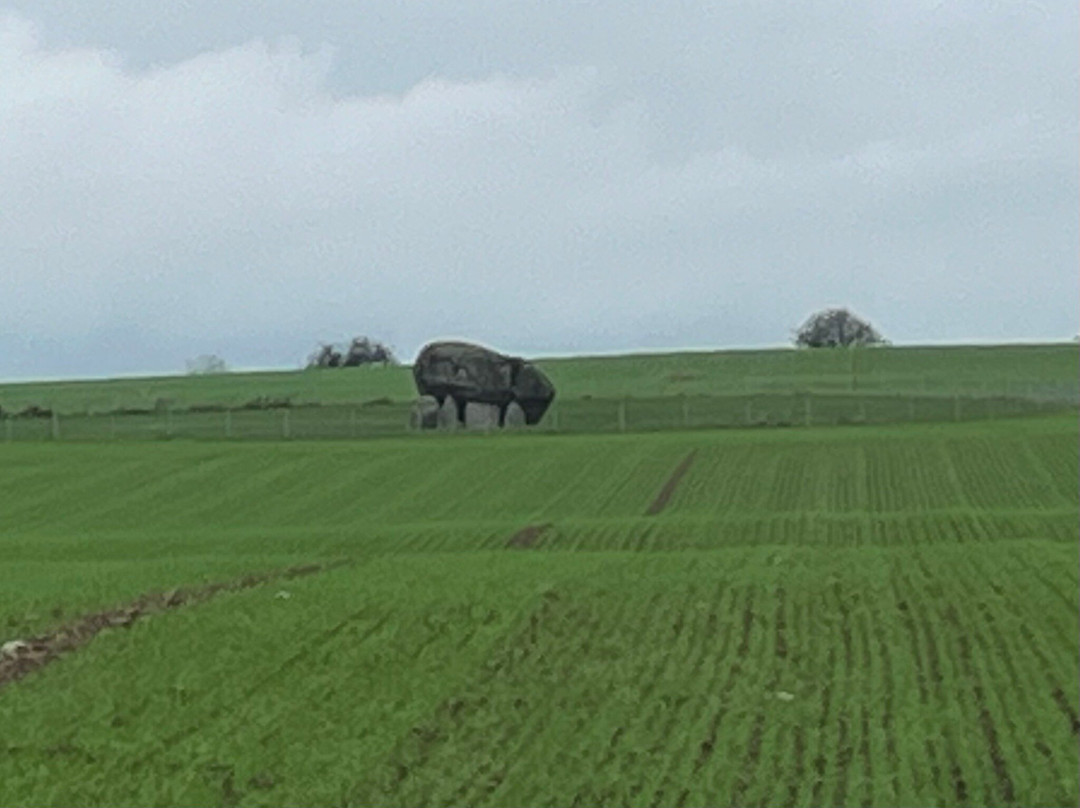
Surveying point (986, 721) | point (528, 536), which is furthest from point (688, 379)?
point (986, 721)

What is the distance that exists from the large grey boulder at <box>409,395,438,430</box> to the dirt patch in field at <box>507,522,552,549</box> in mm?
28893

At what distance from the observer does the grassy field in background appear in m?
95.7

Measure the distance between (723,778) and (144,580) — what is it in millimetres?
16067

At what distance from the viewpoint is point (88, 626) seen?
22438 mm

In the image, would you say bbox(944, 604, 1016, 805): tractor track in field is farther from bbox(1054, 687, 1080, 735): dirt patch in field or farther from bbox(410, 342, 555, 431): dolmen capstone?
bbox(410, 342, 555, 431): dolmen capstone

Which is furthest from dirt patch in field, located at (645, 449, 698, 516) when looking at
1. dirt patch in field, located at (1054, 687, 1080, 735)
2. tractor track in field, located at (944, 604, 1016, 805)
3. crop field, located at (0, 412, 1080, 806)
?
dirt patch in field, located at (1054, 687, 1080, 735)

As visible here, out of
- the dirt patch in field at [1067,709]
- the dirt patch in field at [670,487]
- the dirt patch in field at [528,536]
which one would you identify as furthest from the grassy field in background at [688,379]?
the dirt patch in field at [1067,709]

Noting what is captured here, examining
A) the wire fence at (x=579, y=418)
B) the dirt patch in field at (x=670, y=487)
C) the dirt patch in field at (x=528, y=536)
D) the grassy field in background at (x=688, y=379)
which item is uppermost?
the grassy field in background at (x=688, y=379)

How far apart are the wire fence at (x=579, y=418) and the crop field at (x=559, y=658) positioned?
80.0 ft

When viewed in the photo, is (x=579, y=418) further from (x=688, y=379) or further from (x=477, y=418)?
(x=688, y=379)

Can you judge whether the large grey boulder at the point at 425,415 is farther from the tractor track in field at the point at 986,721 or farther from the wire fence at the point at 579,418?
the tractor track in field at the point at 986,721

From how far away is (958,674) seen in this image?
61.3 ft

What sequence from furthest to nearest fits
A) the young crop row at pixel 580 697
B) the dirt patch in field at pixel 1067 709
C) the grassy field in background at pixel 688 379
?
the grassy field in background at pixel 688 379, the dirt patch in field at pixel 1067 709, the young crop row at pixel 580 697

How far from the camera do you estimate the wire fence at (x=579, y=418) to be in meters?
67.7
